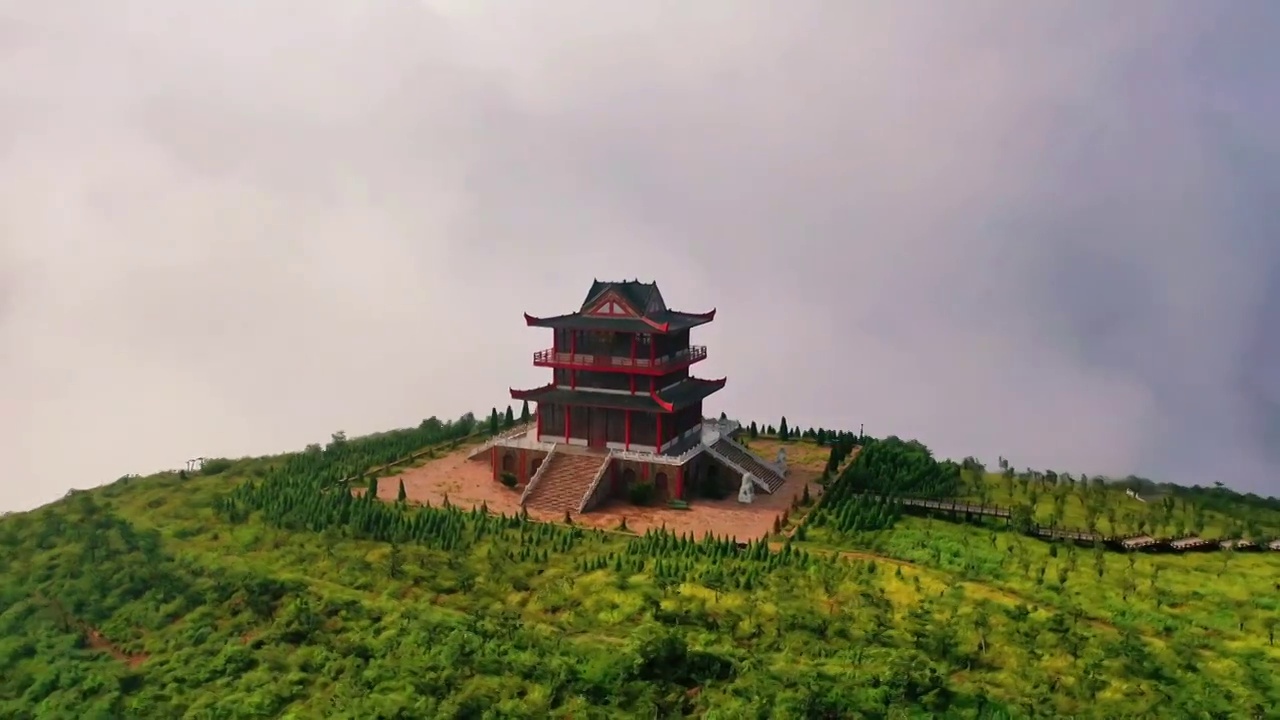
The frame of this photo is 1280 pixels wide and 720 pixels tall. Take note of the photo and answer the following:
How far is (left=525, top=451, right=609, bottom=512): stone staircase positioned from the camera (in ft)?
120

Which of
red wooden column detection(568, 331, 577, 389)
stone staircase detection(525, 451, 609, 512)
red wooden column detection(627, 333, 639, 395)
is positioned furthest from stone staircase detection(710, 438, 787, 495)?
red wooden column detection(568, 331, 577, 389)

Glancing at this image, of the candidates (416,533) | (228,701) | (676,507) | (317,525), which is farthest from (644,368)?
(228,701)

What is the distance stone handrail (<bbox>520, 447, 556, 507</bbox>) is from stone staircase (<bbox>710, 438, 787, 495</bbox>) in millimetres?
6770

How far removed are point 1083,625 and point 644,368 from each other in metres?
19.0

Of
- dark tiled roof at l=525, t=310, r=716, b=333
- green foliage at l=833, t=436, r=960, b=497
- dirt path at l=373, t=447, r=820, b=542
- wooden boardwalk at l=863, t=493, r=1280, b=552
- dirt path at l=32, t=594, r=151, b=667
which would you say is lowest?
dirt path at l=32, t=594, r=151, b=667

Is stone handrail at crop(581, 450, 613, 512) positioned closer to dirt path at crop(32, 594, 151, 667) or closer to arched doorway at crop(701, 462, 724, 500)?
arched doorway at crop(701, 462, 724, 500)

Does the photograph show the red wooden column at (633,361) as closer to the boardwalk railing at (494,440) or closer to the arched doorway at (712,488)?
the arched doorway at (712,488)

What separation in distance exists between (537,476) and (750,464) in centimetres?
930

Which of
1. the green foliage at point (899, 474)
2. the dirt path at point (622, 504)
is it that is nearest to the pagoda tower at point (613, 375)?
the dirt path at point (622, 504)

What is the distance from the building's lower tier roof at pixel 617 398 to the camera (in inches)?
1512

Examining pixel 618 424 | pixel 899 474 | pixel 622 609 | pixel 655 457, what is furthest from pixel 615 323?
pixel 622 609

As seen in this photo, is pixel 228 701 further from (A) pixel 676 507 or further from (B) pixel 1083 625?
(B) pixel 1083 625

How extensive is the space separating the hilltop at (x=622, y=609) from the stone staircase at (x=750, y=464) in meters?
2.31

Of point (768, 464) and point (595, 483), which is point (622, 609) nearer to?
point (595, 483)
